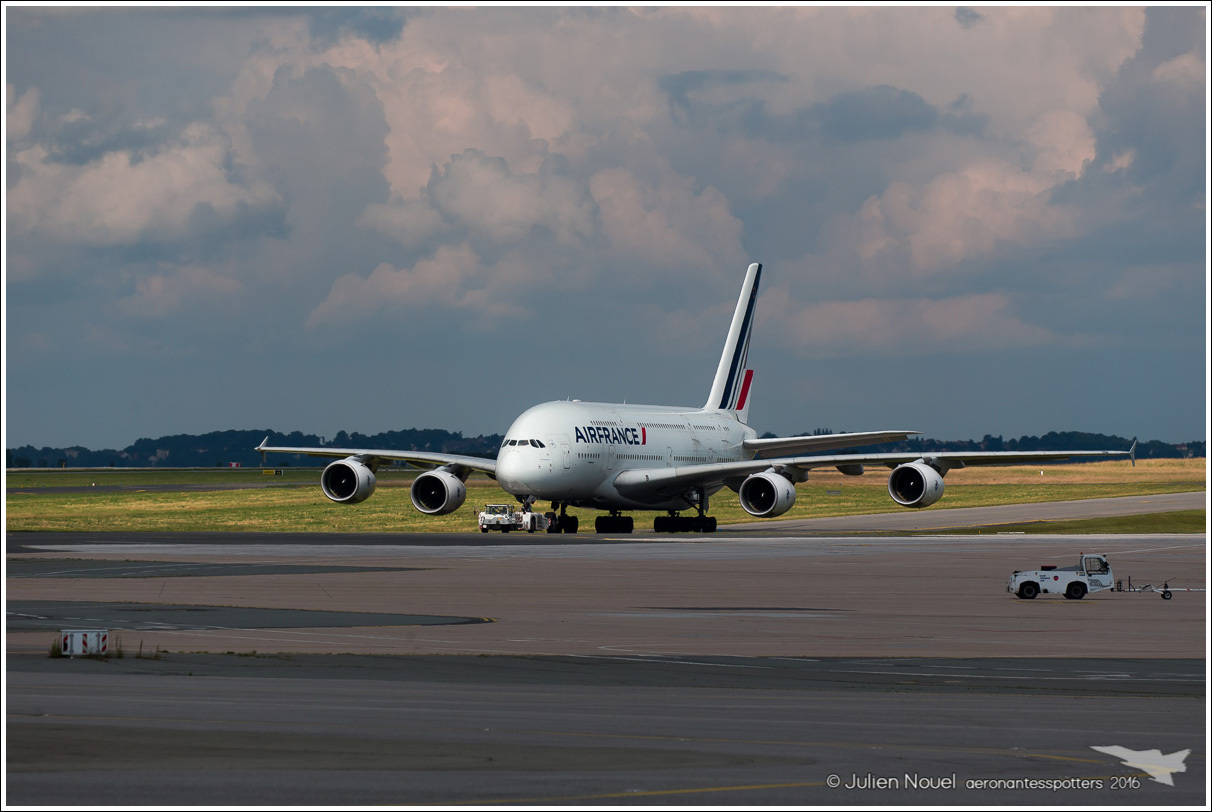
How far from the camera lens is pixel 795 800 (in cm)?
1142

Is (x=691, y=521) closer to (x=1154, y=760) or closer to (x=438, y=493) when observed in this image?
(x=438, y=493)

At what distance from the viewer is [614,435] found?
234ft

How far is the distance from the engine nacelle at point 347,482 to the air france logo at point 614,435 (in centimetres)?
1002

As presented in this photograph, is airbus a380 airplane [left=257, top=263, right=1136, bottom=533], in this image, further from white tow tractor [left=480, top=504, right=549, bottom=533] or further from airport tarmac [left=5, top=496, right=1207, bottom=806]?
airport tarmac [left=5, top=496, right=1207, bottom=806]

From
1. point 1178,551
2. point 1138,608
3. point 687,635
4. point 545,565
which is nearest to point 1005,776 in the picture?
point 687,635

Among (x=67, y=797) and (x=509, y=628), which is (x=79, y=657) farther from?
(x=67, y=797)

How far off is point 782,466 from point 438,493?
51.1 ft

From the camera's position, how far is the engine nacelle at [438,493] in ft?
226

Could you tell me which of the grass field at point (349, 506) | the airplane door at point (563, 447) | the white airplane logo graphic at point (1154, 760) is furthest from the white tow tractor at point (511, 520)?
the white airplane logo graphic at point (1154, 760)

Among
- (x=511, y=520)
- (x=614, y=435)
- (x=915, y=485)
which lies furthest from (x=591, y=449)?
(x=915, y=485)

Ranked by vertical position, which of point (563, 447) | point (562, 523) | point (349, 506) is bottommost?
point (562, 523)

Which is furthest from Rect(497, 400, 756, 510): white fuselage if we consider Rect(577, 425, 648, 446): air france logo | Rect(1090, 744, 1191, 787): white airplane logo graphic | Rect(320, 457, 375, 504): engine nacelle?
Rect(1090, 744, 1191, 787): white airplane logo graphic

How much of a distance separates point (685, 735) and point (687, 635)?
10.5m

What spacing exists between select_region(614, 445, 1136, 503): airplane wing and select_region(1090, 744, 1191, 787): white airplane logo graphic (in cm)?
5220
